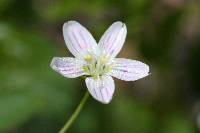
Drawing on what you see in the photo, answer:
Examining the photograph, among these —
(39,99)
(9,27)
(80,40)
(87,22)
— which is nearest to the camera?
(80,40)

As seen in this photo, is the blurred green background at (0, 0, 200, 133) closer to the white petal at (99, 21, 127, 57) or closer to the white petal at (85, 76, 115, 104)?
the white petal at (99, 21, 127, 57)

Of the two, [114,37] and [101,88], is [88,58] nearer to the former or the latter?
[114,37]

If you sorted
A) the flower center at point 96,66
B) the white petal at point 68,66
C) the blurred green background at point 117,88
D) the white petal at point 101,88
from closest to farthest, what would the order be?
the white petal at point 101,88 → the white petal at point 68,66 → the flower center at point 96,66 → the blurred green background at point 117,88

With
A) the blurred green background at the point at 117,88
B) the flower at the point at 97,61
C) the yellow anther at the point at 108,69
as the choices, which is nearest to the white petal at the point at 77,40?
the flower at the point at 97,61

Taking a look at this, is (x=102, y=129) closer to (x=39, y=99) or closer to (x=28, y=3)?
(x=39, y=99)

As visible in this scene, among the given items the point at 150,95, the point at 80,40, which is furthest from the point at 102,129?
the point at 80,40

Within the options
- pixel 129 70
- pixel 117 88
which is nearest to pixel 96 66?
pixel 129 70

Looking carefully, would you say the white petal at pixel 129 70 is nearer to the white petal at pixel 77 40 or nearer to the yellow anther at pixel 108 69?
the yellow anther at pixel 108 69
